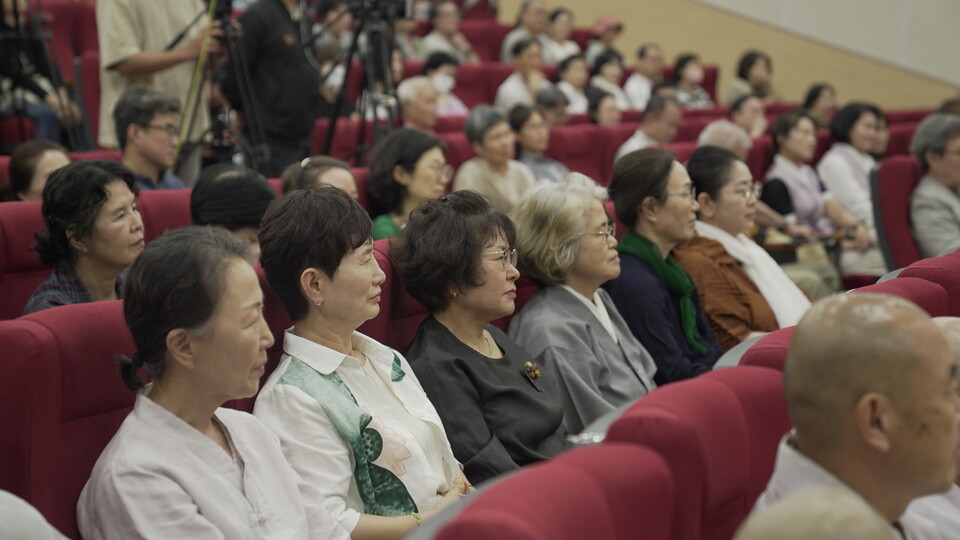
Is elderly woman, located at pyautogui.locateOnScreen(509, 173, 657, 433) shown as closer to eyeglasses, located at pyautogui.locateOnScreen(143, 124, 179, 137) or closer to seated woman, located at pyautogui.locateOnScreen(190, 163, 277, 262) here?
seated woman, located at pyautogui.locateOnScreen(190, 163, 277, 262)

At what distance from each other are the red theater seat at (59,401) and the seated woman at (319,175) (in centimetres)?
135

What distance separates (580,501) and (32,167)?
7.78 feet

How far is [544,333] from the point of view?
2.46 m

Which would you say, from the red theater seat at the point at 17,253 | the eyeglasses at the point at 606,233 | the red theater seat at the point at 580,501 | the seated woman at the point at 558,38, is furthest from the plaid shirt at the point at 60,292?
the seated woman at the point at 558,38

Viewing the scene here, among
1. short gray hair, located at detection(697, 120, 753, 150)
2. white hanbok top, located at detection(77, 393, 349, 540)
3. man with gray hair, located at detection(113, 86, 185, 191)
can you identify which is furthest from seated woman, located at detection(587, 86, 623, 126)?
white hanbok top, located at detection(77, 393, 349, 540)

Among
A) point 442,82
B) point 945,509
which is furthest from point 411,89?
point 945,509

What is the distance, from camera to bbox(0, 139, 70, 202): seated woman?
9.86ft

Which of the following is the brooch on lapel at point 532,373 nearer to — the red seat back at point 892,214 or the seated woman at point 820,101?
the red seat back at point 892,214

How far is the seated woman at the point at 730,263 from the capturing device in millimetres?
3070

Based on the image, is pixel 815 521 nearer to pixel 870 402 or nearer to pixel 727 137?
pixel 870 402

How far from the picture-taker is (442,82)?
6852mm

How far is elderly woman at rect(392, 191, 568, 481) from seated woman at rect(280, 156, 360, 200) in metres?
0.83

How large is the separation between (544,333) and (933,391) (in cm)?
128

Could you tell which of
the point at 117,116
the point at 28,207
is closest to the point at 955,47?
the point at 117,116
